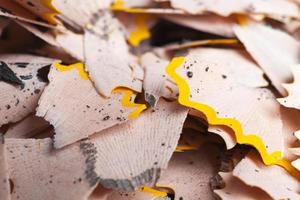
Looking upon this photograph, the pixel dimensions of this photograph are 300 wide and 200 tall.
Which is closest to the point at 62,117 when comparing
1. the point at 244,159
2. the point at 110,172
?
the point at 110,172

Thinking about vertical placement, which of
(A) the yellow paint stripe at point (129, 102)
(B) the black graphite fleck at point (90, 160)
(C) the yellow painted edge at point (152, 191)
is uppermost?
(A) the yellow paint stripe at point (129, 102)

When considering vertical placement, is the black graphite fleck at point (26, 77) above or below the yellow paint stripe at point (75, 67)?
below

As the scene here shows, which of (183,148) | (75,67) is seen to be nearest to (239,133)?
(183,148)

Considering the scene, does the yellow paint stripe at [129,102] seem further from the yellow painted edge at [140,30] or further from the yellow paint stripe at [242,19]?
the yellow paint stripe at [242,19]

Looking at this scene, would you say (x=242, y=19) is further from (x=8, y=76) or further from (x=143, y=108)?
(x=8, y=76)

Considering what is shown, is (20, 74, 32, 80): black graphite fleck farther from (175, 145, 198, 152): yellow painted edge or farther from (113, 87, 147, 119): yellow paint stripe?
(175, 145, 198, 152): yellow painted edge

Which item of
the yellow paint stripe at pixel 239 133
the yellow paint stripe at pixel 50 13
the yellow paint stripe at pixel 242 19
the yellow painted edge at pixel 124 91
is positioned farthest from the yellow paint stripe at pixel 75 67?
the yellow paint stripe at pixel 242 19
